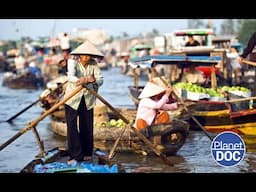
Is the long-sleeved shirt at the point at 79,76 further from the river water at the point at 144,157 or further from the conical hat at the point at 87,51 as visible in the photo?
the river water at the point at 144,157

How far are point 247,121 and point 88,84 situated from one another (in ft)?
8.97

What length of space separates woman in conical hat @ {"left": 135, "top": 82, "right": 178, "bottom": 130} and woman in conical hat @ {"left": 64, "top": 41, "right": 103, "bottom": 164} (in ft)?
3.73

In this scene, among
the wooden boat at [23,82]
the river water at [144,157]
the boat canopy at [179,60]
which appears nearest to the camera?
the river water at [144,157]

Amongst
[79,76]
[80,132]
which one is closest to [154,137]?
[80,132]

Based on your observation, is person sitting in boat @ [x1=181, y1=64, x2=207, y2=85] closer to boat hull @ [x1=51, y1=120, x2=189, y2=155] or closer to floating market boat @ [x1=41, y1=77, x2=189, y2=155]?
floating market boat @ [x1=41, y1=77, x2=189, y2=155]

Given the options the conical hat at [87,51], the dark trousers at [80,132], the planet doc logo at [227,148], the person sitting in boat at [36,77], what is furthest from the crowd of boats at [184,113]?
Answer: the person sitting in boat at [36,77]

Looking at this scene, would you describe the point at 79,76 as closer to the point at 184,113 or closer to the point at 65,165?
the point at 65,165

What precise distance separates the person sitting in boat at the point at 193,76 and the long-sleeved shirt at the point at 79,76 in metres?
4.87

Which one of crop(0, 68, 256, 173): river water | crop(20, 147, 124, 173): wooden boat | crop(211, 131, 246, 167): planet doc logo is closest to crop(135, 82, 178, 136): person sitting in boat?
crop(0, 68, 256, 173): river water

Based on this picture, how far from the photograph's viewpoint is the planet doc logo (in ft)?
15.7

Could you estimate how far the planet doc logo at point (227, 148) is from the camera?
479 centimetres

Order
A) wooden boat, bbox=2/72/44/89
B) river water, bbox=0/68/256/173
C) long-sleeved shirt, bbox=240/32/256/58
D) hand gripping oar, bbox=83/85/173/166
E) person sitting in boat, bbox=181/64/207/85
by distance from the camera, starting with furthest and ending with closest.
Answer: wooden boat, bbox=2/72/44/89, person sitting in boat, bbox=181/64/207/85, long-sleeved shirt, bbox=240/32/256/58, river water, bbox=0/68/256/173, hand gripping oar, bbox=83/85/173/166
